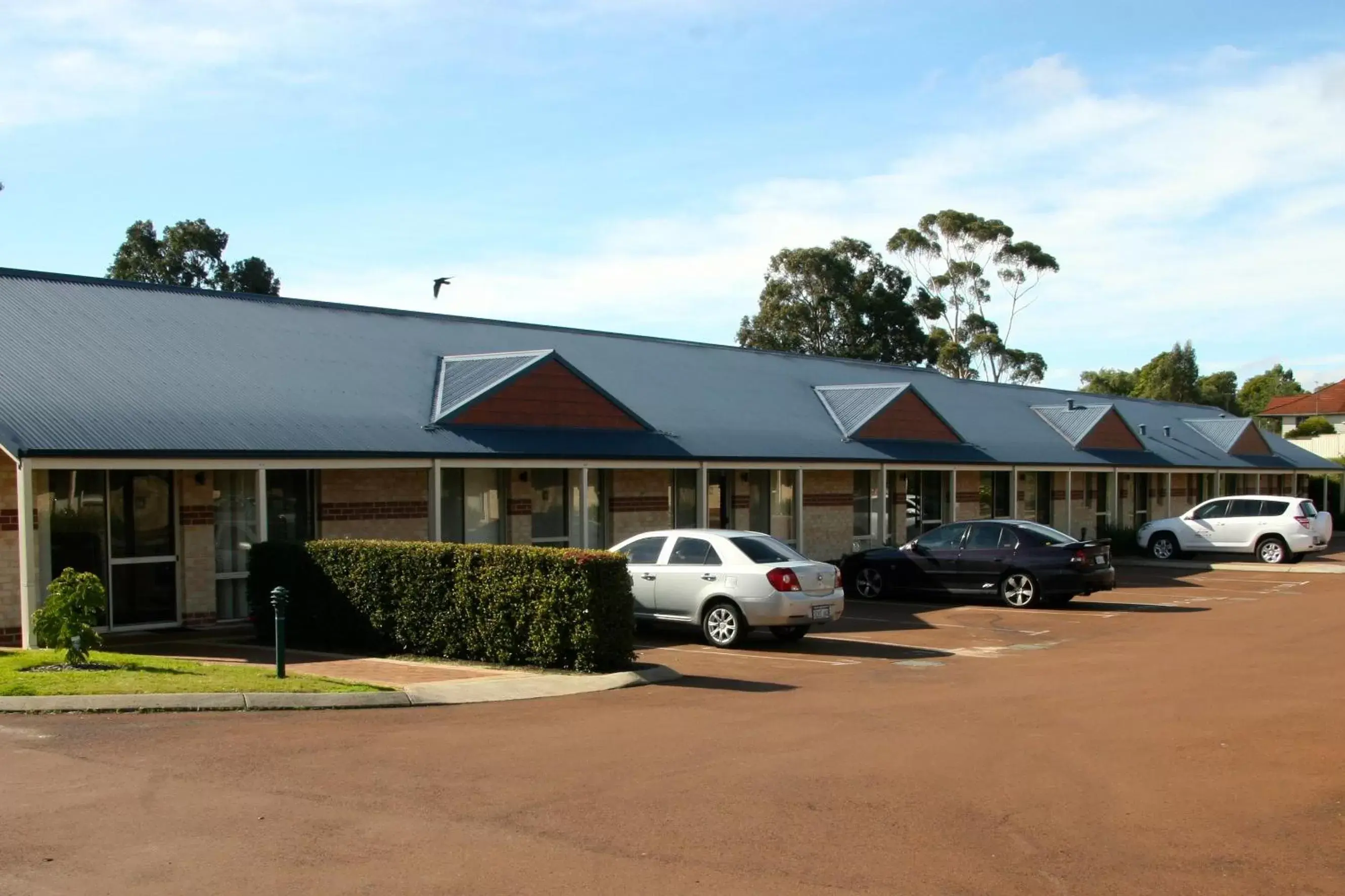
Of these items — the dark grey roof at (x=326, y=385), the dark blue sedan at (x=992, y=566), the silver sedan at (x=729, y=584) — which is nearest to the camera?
the silver sedan at (x=729, y=584)

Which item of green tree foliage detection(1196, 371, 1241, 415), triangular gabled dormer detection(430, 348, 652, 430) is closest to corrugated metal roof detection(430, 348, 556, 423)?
triangular gabled dormer detection(430, 348, 652, 430)

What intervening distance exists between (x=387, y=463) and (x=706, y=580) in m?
5.27

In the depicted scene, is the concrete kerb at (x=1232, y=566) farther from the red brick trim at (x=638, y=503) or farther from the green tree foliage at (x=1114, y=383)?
the green tree foliage at (x=1114, y=383)

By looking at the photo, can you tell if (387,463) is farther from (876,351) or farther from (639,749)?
(876,351)

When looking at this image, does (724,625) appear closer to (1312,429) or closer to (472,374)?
(472,374)

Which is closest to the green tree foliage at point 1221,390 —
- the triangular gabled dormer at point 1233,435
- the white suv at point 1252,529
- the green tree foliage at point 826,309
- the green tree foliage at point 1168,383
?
the green tree foliage at point 1168,383

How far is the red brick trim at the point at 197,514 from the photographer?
17.7 metres

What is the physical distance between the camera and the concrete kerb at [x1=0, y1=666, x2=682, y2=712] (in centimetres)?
1102

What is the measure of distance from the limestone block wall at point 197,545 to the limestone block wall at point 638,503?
7.69 m

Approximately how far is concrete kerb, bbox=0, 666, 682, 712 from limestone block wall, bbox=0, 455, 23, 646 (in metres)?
4.94

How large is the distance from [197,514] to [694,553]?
6.75 m

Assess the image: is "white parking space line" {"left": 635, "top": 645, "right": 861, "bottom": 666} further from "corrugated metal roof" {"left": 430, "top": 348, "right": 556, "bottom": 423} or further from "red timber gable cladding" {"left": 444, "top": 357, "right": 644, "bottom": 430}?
"corrugated metal roof" {"left": 430, "top": 348, "right": 556, "bottom": 423}

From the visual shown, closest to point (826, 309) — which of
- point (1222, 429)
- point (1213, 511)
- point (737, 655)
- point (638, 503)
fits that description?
point (1222, 429)

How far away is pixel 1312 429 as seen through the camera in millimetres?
76938
